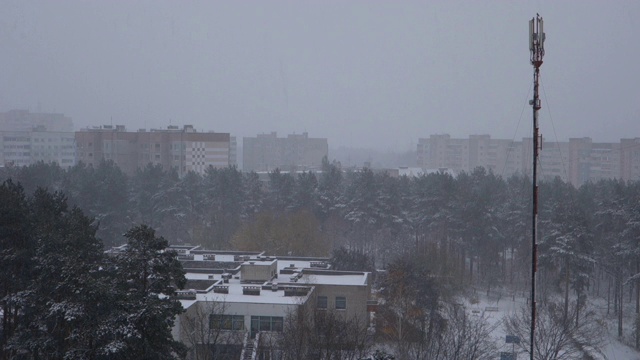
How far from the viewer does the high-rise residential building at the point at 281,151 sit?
87125 millimetres

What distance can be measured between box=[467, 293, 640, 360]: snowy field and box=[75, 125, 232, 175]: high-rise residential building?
33199 mm

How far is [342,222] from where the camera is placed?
29.4 m

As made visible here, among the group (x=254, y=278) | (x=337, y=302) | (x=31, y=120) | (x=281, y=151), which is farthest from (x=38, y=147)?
(x=337, y=302)

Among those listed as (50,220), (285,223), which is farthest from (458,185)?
(50,220)

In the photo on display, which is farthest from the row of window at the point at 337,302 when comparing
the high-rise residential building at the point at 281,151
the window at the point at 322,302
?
the high-rise residential building at the point at 281,151

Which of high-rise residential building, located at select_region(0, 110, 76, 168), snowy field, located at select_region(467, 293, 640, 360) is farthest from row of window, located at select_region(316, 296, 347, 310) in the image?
high-rise residential building, located at select_region(0, 110, 76, 168)

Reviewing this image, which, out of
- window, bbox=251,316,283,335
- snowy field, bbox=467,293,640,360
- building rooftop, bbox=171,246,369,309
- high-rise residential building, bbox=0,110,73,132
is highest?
high-rise residential building, bbox=0,110,73,132

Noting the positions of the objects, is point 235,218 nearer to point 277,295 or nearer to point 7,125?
point 277,295

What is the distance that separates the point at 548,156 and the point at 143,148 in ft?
109

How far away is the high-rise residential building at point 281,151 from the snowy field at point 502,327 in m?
65.1

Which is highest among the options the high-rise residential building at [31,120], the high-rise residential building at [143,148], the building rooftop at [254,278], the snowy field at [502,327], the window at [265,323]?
the high-rise residential building at [31,120]

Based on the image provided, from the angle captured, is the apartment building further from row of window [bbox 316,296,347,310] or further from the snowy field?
the snowy field

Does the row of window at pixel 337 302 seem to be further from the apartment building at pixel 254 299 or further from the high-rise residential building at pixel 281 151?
the high-rise residential building at pixel 281 151

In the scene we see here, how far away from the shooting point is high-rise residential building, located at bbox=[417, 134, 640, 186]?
5430 centimetres
